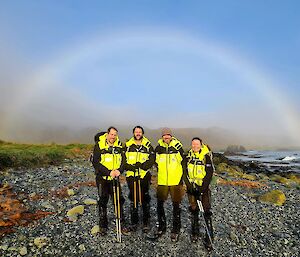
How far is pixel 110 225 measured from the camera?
43.2ft

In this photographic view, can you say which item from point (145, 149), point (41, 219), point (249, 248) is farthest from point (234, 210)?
point (41, 219)

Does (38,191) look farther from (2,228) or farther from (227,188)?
(227,188)

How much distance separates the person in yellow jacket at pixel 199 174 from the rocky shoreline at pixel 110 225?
0.49 meters

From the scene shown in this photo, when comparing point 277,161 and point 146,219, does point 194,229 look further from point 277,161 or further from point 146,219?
point 277,161

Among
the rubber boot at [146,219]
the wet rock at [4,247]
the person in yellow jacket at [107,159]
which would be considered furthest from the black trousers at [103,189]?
the wet rock at [4,247]

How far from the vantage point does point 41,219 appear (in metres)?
13.8

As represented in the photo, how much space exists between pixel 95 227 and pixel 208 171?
5087 mm

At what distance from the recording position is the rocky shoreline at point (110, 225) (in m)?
11.7

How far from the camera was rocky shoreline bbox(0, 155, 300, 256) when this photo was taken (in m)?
11.7

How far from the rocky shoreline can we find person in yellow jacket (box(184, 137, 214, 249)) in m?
0.49

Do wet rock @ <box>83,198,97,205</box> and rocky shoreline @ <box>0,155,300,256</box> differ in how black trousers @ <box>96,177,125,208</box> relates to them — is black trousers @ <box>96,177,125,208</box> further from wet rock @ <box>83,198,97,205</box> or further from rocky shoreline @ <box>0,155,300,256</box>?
wet rock @ <box>83,198,97,205</box>

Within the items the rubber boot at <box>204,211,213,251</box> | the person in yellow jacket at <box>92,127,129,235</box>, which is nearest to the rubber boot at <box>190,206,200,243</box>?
the rubber boot at <box>204,211,213,251</box>

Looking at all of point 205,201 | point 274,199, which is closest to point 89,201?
point 205,201

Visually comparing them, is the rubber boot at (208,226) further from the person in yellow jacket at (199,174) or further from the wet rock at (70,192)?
the wet rock at (70,192)
